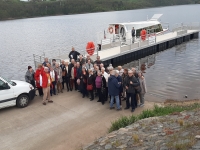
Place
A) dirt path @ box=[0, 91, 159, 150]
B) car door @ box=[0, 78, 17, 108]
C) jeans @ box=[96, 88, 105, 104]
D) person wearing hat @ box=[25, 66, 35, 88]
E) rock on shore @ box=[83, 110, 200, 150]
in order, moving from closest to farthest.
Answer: rock on shore @ box=[83, 110, 200, 150] < dirt path @ box=[0, 91, 159, 150] < car door @ box=[0, 78, 17, 108] < jeans @ box=[96, 88, 105, 104] < person wearing hat @ box=[25, 66, 35, 88]

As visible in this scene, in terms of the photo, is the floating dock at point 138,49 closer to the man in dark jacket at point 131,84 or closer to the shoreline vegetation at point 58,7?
the man in dark jacket at point 131,84

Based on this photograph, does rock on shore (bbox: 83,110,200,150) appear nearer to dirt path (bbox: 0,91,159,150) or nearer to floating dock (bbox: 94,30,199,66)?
dirt path (bbox: 0,91,159,150)

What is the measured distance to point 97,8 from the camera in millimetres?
121625

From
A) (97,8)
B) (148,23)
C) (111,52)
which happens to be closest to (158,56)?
(148,23)

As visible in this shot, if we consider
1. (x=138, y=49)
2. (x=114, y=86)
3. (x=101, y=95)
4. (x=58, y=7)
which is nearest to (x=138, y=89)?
(x=114, y=86)

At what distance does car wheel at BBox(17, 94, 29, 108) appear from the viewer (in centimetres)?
987

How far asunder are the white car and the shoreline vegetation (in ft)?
316

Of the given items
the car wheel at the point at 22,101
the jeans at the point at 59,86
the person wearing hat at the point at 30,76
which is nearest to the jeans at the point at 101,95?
the jeans at the point at 59,86

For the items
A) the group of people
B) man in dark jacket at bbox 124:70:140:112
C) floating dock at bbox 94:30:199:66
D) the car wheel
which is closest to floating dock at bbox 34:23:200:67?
floating dock at bbox 94:30:199:66

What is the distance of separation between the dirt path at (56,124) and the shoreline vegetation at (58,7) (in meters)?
97.1

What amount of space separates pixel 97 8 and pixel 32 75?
377 ft

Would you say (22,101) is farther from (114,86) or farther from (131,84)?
(131,84)

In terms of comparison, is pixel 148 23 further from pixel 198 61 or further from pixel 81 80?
pixel 81 80

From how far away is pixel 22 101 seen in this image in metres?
9.98
